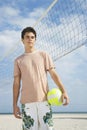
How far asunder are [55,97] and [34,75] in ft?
1.42

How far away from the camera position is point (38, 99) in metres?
5.32

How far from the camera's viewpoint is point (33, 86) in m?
5.42

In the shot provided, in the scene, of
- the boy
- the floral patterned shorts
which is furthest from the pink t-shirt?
the floral patterned shorts

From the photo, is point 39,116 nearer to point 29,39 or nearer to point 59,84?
point 59,84

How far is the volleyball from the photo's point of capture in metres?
5.27

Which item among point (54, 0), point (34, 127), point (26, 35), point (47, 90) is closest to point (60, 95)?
point (47, 90)

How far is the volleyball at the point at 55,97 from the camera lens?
17.3 ft

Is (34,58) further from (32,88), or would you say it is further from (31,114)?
(31,114)

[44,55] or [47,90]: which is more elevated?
[44,55]

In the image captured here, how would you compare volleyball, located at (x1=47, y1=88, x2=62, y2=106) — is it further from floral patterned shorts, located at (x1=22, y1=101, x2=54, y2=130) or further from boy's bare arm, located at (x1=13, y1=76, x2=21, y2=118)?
boy's bare arm, located at (x1=13, y1=76, x2=21, y2=118)

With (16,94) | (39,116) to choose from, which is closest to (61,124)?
(16,94)

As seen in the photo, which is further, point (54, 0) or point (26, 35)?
point (54, 0)

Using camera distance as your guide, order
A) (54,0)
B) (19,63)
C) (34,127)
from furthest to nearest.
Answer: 1. (54,0)
2. (19,63)
3. (34,127)

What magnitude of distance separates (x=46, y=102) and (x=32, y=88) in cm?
27
